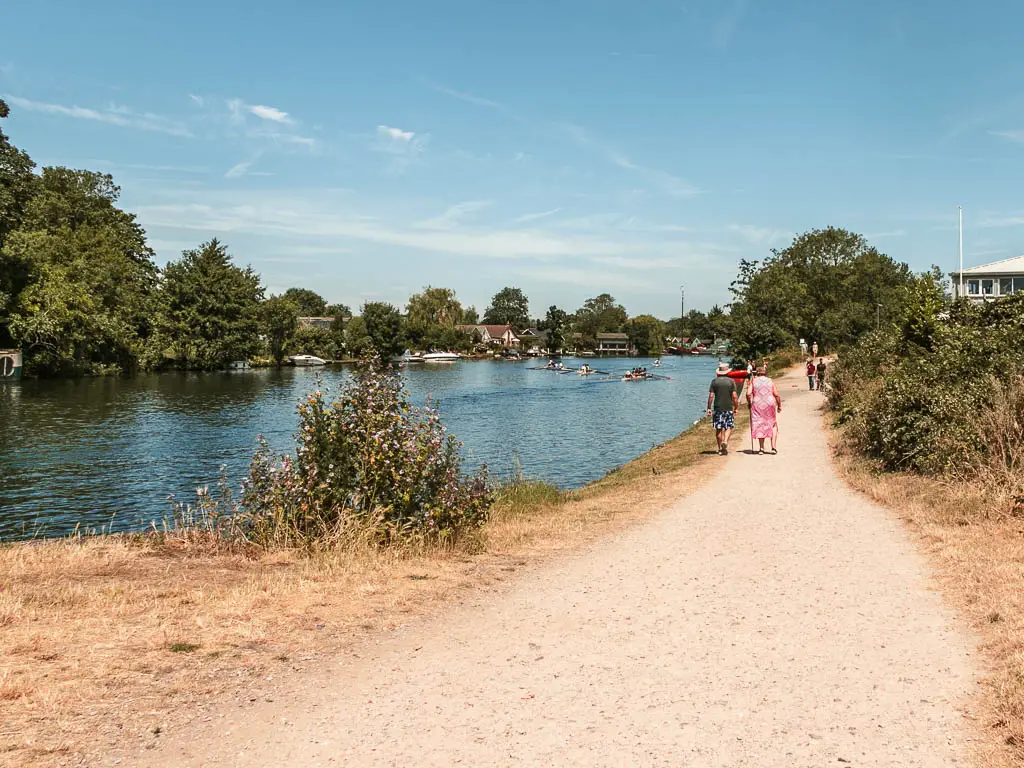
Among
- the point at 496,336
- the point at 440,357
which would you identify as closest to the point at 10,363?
the point at 440,357

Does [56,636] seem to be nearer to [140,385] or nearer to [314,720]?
[314,720]

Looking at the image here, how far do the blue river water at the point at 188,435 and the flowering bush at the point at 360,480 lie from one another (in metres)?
0.68

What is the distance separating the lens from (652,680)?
212 inches

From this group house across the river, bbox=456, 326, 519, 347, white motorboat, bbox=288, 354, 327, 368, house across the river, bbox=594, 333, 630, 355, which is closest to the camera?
white motorboat, bbox=288, 354, 327, 368

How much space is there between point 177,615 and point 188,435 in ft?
88.5

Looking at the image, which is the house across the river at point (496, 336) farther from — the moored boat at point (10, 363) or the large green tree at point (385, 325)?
the moored boat at point (10, 363)

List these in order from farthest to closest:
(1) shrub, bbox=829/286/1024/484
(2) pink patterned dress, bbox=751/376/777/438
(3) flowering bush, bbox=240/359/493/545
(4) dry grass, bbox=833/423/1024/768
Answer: (2) pink patterned dress, bbox=751/376/777/438, (1) shrub, bbox=829/286/1024/484, (3) flowering bush, bbox=240/359/493/545, (4) dry grass, bbox=833/423/1024/768

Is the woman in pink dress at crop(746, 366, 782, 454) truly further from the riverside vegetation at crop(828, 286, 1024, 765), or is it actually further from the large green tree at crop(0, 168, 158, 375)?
the large green tree at crop(0, 168, 158, 375)

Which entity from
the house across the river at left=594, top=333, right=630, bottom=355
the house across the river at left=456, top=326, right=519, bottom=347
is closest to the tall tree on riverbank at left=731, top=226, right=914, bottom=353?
the house across the river at left=456, top=326, right=519, bottom=347

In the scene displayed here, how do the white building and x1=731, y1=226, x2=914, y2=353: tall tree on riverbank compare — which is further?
the white building

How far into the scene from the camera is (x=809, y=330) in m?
70.8

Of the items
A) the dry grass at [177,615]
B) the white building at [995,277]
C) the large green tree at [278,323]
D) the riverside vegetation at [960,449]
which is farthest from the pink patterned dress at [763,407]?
the large green tree at [278,323]

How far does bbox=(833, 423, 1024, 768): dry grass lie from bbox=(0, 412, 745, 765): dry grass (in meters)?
4.04

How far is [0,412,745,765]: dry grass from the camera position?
480 cm
